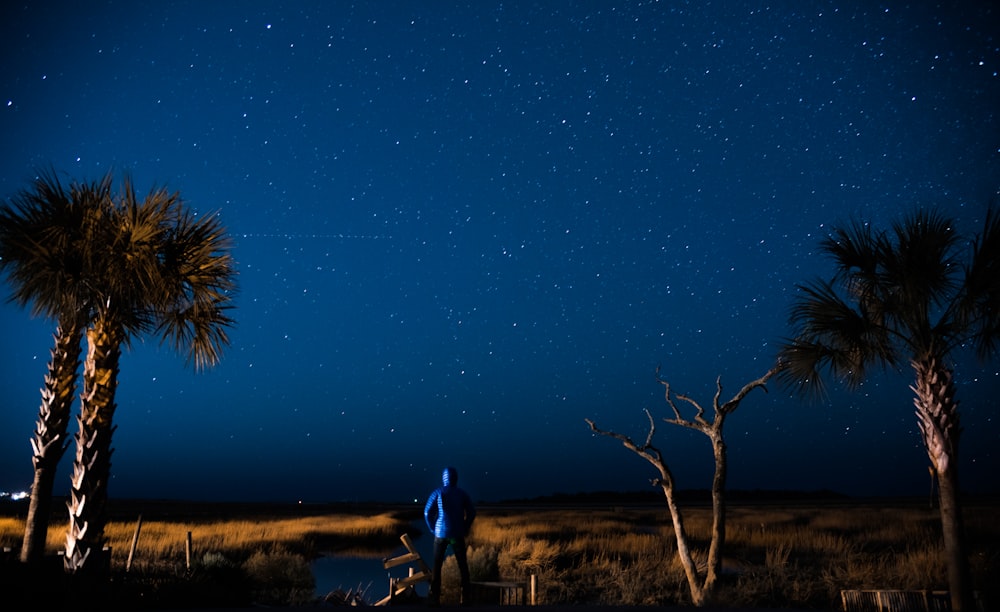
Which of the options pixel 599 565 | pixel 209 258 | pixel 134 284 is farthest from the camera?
pixel 599 565

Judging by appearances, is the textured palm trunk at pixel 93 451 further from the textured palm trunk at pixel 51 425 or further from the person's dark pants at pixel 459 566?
the person's dark pants at pixel 459 566

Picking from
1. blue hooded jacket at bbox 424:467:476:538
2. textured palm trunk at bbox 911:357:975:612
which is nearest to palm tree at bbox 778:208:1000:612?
textured palm trunk at bbox 911:357:975:612

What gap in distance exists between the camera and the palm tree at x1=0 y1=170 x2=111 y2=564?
1090cm

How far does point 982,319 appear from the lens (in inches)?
417

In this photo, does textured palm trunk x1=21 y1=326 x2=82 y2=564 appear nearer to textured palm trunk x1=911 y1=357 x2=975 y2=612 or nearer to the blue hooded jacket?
the blue hooded jacket

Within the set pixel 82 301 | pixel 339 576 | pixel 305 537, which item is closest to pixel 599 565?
pixel 339 576

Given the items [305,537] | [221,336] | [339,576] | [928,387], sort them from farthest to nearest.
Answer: [305,537]
[339,576]
[221,336]
[928,387]

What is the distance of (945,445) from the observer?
1016 centimetres

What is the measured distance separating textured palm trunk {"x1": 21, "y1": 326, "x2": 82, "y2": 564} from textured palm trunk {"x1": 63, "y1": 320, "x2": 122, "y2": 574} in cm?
37

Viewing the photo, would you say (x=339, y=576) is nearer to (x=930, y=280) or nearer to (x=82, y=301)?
(x=82, y=301)

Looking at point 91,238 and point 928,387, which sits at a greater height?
point 91,238

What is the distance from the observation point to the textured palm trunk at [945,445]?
931cm

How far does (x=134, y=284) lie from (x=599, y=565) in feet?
44.1

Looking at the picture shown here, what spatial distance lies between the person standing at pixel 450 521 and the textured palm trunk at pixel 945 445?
21.4 ft
